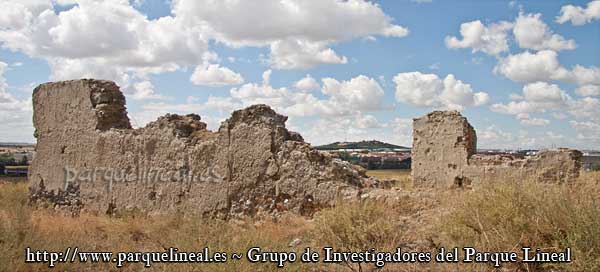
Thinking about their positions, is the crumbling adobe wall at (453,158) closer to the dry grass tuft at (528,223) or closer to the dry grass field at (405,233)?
the dry grass field at (405,233)

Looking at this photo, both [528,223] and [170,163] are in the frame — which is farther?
[170,163]

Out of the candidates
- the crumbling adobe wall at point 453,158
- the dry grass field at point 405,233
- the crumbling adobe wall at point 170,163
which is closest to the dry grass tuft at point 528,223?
the dry grass field at point 405,233

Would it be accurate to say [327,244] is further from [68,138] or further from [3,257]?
[68,138]

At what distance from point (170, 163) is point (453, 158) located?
6.34 meters

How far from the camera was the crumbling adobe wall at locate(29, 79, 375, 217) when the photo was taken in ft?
23.5

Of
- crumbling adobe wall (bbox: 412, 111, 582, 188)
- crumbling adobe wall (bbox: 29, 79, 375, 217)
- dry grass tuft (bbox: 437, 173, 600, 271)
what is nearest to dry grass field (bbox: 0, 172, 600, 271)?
dry grass tuft (bbox: 437, 173, 600, 271)

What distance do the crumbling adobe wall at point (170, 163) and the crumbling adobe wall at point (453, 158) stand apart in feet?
11.8

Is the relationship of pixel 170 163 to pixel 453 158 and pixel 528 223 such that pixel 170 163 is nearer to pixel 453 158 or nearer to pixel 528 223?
pixel 528 223

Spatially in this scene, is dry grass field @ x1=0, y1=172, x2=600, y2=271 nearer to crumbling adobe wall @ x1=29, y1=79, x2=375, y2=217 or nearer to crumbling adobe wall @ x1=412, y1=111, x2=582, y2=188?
crumbling adobe wall @ x1=29, y1=79, x2=375, y2=217

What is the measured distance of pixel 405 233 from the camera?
5477mm

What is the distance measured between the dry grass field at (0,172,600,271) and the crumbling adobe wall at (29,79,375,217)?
0.71m

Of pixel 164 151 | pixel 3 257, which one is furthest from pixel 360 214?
pixel 164 151

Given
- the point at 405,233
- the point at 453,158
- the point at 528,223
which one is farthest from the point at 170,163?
the point at 453,158

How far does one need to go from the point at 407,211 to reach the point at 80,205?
19.7ft
